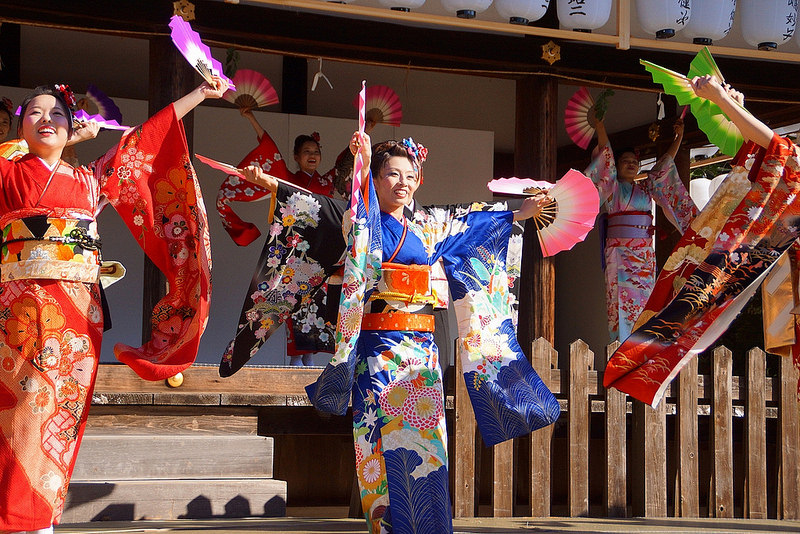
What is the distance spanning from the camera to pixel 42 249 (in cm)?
395

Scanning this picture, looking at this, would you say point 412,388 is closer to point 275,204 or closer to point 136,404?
point 275,204

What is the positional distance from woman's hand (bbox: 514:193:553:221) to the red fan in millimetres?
3096

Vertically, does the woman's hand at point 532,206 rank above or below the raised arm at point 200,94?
below

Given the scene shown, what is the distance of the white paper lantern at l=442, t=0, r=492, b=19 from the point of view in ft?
21.1

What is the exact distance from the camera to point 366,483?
4.18 m

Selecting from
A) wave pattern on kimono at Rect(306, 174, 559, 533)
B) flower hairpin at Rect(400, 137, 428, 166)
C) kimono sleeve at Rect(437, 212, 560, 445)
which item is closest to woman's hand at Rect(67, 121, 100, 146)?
wave pattern on kimono at Rect(306, 174, 559, 533)

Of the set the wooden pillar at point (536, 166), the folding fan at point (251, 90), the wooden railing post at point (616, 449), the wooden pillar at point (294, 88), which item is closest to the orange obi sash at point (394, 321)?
the wooden railing post at point (616, 449)

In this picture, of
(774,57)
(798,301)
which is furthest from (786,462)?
(774,57)

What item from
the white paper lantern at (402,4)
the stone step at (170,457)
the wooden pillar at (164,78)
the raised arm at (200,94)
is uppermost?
the white paper lantern at (402,4)

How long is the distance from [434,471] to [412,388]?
1.14ft

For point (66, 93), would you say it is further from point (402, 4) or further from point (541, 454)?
point (541, 454)

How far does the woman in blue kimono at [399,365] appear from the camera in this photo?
13.6 feet

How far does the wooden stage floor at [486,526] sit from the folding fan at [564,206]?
4.67 feet

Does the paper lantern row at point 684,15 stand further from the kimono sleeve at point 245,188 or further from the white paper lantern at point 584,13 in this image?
the kimono sleeve at point 245,188
